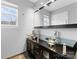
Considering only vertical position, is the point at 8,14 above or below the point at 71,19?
above

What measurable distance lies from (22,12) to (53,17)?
2133 mm

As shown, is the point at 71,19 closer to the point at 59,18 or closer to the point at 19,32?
the point at 59,18

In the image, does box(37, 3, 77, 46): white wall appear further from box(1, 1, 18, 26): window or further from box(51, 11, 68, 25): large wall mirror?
box(1, 1, 18, 26): window

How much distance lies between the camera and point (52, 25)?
97.7 inches

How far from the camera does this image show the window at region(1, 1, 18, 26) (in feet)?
10.6

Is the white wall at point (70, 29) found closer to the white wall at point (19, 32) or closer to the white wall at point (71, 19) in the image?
the white wall at point (71, 19)

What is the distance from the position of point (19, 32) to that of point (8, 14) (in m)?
0.99

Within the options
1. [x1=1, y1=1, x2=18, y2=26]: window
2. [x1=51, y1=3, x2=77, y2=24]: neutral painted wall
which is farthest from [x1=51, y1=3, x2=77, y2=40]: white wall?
[x1=1, y1=1, x2=18, y2=26]: window

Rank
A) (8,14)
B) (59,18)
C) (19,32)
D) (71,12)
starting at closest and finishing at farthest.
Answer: (71,12), (59,18), (8,14), (19,32)

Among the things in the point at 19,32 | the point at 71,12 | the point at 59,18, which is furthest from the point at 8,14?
the point at 71,12

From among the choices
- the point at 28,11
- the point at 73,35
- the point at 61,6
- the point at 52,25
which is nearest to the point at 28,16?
the point at 28,11

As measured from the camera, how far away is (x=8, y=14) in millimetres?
3469

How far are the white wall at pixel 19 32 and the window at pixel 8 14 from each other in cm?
21

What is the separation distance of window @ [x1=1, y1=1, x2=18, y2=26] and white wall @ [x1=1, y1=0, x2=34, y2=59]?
21 centimetres
